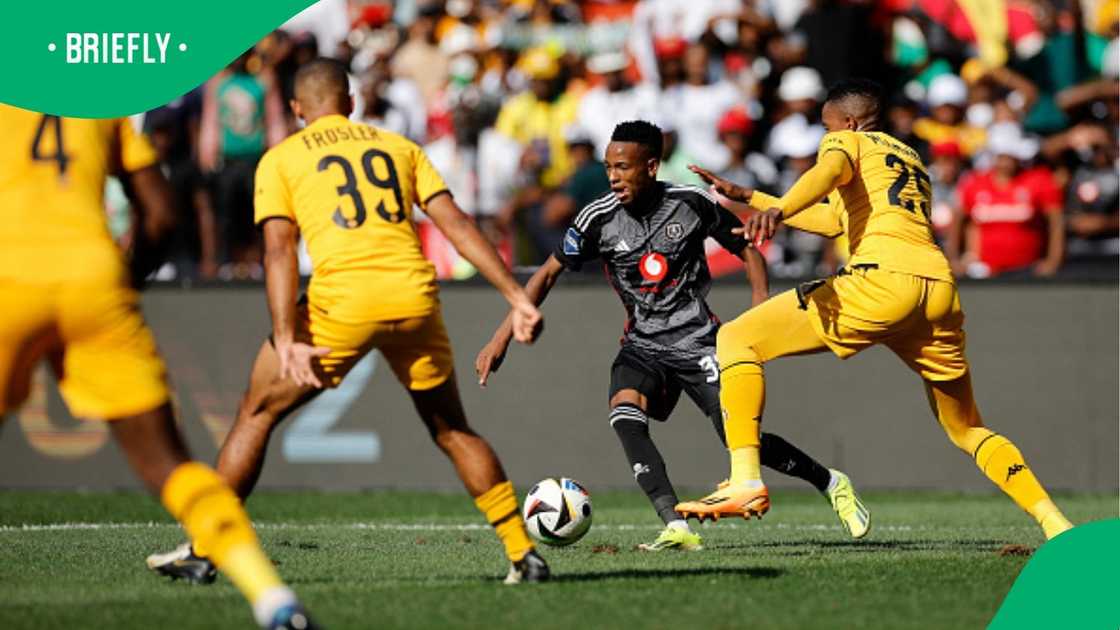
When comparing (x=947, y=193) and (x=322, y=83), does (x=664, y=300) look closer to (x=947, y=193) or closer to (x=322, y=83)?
(x=322, y=83)

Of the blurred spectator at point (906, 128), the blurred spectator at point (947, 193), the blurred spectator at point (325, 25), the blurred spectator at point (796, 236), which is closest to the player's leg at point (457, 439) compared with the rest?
the blurred spectator at point (796, 236)

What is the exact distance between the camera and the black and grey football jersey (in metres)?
11.0

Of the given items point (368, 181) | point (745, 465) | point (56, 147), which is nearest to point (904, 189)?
point (745, 465)

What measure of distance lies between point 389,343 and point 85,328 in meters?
1.62

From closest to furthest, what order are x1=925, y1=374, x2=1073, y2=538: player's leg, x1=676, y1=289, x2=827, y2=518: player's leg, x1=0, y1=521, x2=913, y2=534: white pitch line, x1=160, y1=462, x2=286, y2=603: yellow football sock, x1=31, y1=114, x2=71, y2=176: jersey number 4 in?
x1=160, y1=462, x2=286, y2=603: yellow football sock, x1=31, y1=114, x2=71, y2=176: jersey number 4, x1=676, y1=289, x2=827, y2=518: player's leg, x1=925, y1=374, x2=1073, y2=538: player's leg, x1=0, y1=521, x2=913, y2=534: white pitch line

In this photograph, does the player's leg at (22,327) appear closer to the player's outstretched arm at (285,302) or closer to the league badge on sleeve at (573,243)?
the player's outstretched arm at (285,302)

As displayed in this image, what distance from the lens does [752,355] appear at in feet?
32.7

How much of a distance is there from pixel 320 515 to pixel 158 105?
20.7 ft

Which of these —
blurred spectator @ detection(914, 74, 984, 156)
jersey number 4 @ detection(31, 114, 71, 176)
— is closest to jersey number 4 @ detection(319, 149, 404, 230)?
jersey number 4 @ detection(31, 114, 71, 176)

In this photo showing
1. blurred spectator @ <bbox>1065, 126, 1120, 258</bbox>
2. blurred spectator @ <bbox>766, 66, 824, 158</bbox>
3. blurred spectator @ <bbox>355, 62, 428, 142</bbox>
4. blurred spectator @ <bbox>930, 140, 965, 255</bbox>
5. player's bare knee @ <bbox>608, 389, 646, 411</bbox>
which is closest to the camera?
player's bare knee @ <bbox>608, 389, 646, 411</bbox>

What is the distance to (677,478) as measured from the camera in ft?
54.4

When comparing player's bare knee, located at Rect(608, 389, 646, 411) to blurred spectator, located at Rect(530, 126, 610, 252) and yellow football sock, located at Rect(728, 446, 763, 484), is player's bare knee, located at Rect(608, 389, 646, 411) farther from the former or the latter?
blurred spectator, located at Rect(530, 126, 610, 252)

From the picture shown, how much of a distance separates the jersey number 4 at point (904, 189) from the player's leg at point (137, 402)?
4214mm

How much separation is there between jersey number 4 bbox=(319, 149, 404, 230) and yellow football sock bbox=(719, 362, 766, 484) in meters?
2.49
